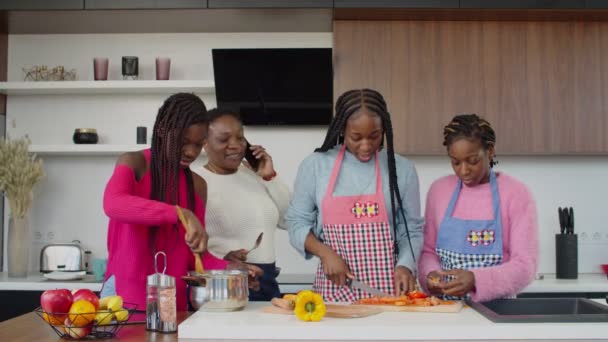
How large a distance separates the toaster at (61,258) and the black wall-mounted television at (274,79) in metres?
1.04

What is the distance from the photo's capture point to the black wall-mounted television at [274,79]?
3709mm

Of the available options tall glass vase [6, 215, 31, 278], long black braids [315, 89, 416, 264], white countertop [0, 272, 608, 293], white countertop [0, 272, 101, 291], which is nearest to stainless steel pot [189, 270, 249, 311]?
long black braids [315, 89, 416, 264]

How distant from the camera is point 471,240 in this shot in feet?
7.72

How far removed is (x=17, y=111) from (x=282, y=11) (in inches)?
61.1

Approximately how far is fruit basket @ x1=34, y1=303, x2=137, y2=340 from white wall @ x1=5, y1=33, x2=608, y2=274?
211 centimetres

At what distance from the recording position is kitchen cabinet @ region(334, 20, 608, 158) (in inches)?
144

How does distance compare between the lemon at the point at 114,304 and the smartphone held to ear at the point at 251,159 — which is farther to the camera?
the smartphone held to ear at the point at 251,159

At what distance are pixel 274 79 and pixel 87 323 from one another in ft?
7.13

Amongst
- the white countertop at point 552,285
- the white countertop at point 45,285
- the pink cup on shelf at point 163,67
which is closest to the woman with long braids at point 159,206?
the white countertop at point 552,285

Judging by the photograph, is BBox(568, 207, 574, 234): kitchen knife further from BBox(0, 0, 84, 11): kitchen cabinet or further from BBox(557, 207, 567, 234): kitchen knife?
BBox(0, 0, 84, 11): kitchen cabinet

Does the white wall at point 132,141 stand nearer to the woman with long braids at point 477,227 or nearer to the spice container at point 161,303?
the woman with long braids at point 477,227

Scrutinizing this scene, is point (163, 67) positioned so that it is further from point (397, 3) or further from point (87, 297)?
point (87, 297)

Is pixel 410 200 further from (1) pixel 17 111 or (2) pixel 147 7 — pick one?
(1) pixel 17 111

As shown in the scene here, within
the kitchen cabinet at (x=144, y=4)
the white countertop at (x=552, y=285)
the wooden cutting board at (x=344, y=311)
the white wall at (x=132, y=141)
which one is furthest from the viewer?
the white wall at (x=132, y=141)
